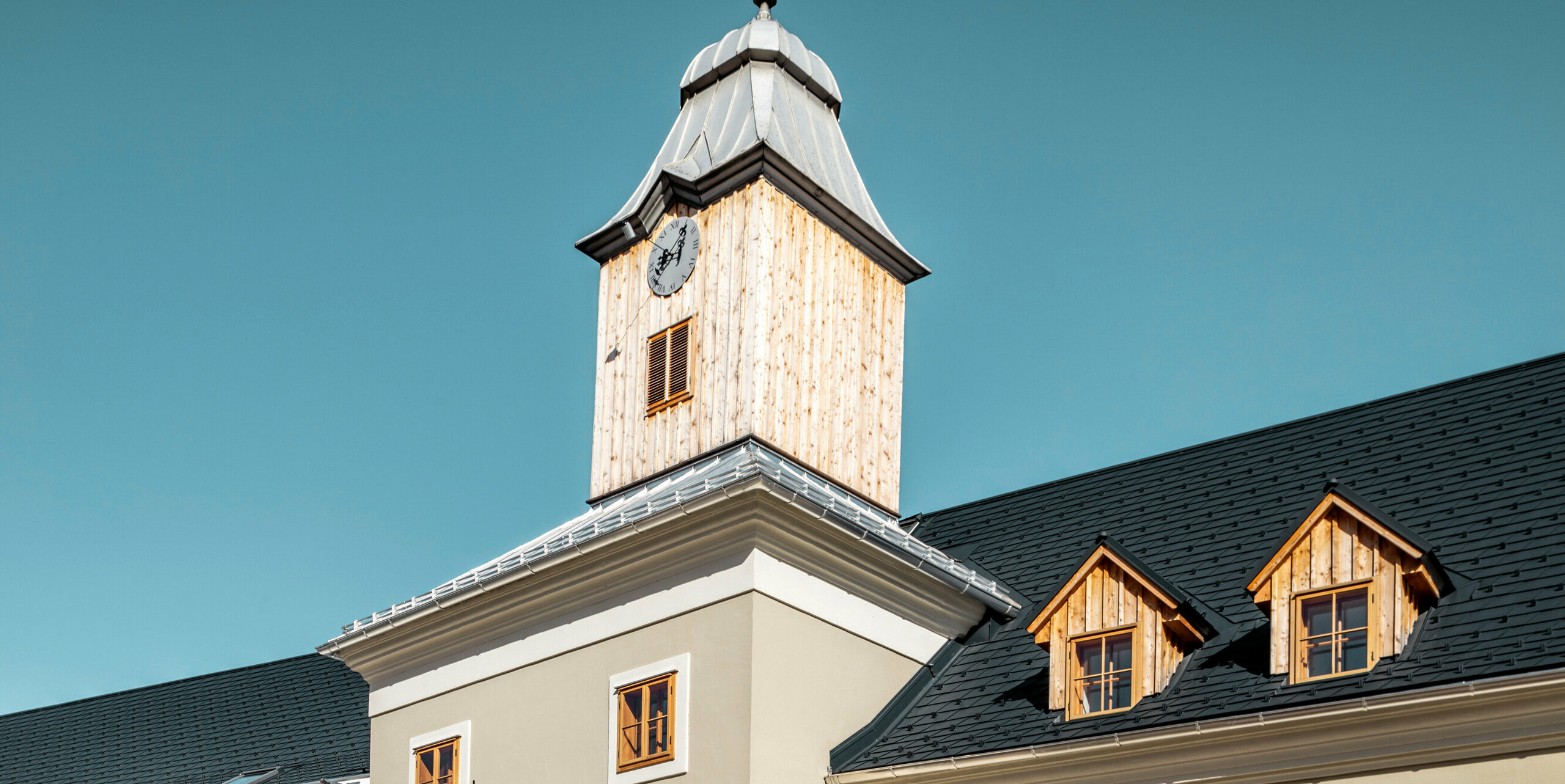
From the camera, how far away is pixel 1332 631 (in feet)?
57.9

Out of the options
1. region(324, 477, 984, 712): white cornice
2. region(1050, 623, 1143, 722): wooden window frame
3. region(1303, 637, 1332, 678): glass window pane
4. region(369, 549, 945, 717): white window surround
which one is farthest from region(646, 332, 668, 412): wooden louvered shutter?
region(1303, 637, 1332, 678): glass window pane

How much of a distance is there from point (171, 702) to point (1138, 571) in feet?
77.5

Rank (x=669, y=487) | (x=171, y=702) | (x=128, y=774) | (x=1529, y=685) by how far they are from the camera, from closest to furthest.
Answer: (x=1529, y=685)
(x=669, y=487)
(x=128, y=774)
(x=171, y=702)

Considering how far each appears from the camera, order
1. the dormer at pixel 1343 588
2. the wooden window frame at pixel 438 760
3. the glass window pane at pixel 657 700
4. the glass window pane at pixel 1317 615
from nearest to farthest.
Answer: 1. the dormer at pixel 1343 588
2. the glass window pane at pixel 1317 615
3. the glass window pane at pixel 657 700
4. the wooden window frame at pixel 438 760

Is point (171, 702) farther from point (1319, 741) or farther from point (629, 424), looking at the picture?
point (1319, 741)

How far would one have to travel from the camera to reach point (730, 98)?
2872 centimetres

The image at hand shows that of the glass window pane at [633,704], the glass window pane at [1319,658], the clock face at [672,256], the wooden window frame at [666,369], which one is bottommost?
the glass window pane at [633,704]

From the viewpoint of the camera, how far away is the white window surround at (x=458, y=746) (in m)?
22.5

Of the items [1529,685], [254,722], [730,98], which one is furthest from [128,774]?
[1529,685]

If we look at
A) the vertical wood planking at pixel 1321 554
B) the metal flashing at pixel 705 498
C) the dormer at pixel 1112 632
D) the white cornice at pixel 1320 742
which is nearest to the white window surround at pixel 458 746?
the metal flashing at pixel 705 498

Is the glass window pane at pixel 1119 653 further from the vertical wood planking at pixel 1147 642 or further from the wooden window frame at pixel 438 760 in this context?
the wooden window frame at pixel 438 760

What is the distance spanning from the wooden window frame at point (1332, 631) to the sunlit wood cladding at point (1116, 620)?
4.74 feet

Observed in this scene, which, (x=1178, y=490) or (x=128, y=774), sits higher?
(x=1178, y=490)

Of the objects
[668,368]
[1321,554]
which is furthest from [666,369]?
[1321,554]
